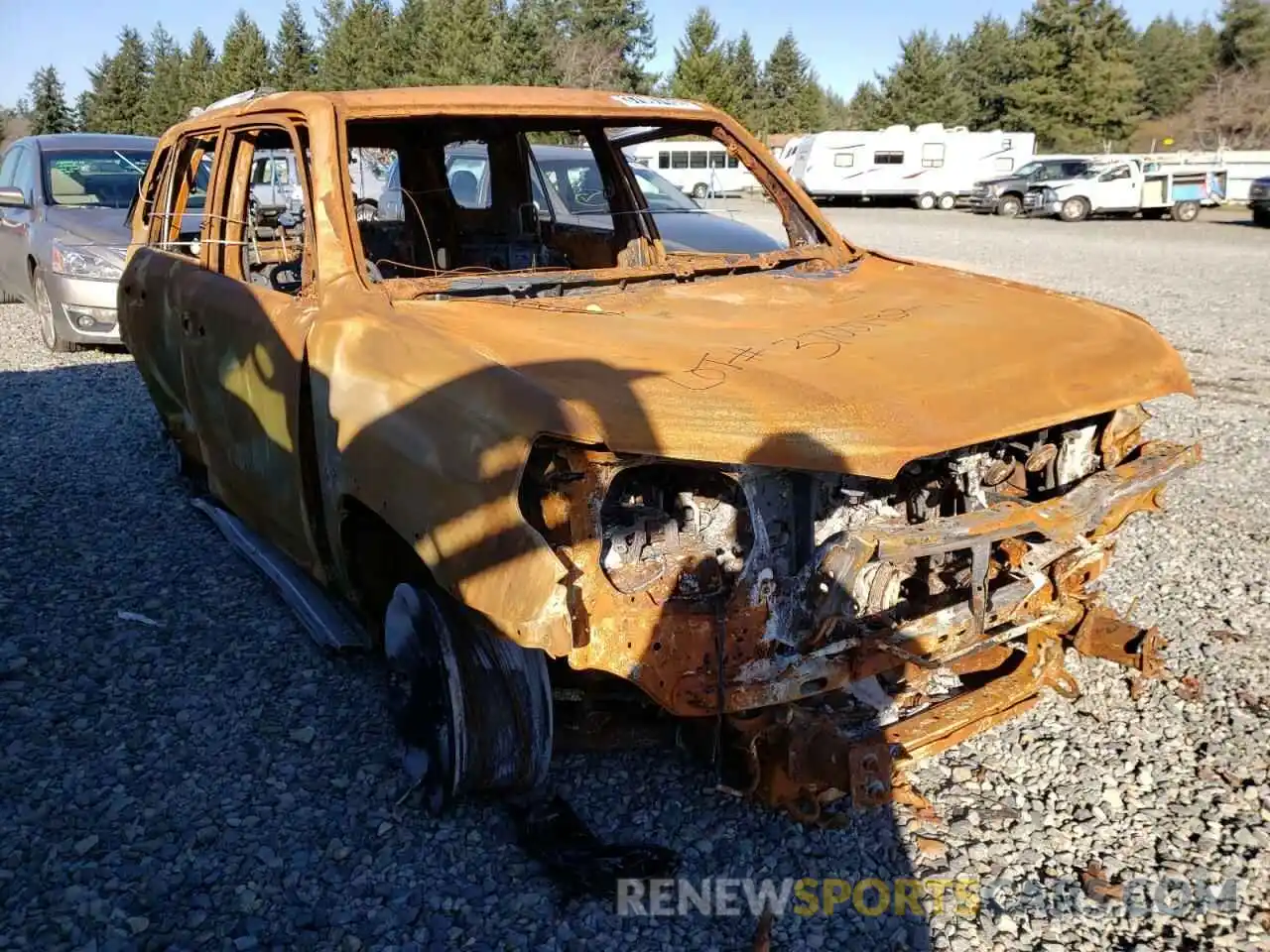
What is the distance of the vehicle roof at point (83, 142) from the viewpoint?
959 centimetres

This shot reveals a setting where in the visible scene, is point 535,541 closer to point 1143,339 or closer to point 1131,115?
point 1143,339

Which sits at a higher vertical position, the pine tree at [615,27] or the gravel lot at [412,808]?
the pine tree at [615,27]

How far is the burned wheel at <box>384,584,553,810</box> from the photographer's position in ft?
9.05

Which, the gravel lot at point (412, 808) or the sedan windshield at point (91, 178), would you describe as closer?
the gravel lot at point (412, 808)

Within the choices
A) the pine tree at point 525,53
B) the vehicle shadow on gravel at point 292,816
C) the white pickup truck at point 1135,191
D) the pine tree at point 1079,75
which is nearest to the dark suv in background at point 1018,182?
the white pickup truck at point 1135,191

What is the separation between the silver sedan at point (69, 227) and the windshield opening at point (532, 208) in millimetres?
4295

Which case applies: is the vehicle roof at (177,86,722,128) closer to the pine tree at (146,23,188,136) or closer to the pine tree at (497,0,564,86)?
the pine tree at (497,0,564,86)

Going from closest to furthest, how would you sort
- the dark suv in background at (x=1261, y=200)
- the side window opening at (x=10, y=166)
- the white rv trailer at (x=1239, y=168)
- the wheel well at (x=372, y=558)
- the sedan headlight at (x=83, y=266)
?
the wheel well at (x=372, y=558) → the sedan headlight at (x=83, y=266) → the side window opening at (x=10, y=166) → the dark suv in background at (x=1261, y=200) → the white rv trailer at (x=1239, y=168)

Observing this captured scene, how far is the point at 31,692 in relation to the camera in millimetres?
3658

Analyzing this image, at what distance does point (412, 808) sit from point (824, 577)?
1427 millimetres

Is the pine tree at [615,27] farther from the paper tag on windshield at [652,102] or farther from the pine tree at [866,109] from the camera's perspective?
the paper tag on windshield at [652,102]

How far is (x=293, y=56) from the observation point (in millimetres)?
50688

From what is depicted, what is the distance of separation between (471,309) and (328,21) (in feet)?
198

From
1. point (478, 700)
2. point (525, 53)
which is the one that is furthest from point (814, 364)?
point (525, 53)
